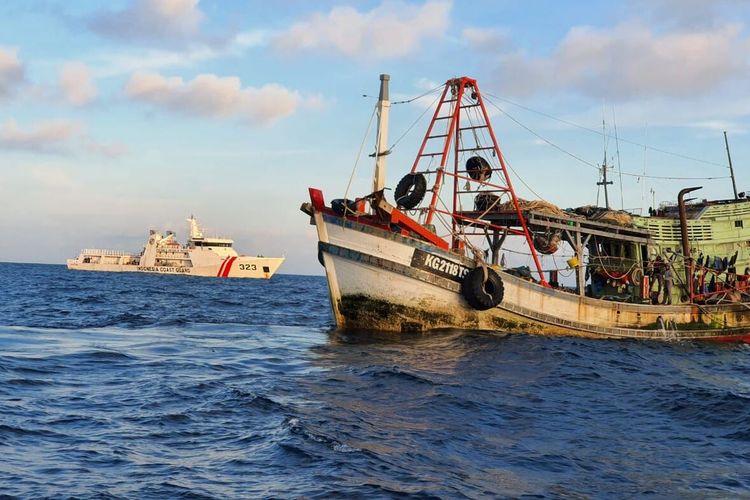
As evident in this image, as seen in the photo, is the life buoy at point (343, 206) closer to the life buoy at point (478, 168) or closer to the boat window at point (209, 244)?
the life buoy at point (478, 168)

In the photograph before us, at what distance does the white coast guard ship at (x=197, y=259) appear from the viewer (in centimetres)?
Answer: 9539

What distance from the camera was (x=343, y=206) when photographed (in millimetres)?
20391

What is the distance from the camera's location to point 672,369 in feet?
57.9

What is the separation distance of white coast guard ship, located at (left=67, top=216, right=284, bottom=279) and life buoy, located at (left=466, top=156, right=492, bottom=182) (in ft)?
247

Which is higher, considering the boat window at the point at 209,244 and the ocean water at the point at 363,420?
the boat window at the point at 209,244

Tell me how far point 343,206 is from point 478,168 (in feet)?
20.8

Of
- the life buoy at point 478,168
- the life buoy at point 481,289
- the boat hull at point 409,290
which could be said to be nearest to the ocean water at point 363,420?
the life buoy at point 481,289

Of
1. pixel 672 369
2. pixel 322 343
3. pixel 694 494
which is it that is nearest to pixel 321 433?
pixel 694 494

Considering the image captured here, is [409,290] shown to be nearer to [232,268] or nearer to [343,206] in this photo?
[343,206]

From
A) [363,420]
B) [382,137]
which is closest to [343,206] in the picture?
[382,137]

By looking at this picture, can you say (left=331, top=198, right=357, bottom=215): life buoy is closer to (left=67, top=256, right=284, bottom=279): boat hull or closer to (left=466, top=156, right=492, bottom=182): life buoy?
(left=466, top=156, right=492, bottom=182): life buoy

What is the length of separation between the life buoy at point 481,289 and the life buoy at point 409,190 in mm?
3118

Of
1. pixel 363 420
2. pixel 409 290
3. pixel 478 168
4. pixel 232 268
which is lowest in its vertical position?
pixel 363 420

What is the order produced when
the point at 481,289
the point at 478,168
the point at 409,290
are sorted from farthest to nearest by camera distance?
the point at 478,168 < the point at 409,290 < the point at 481,289
